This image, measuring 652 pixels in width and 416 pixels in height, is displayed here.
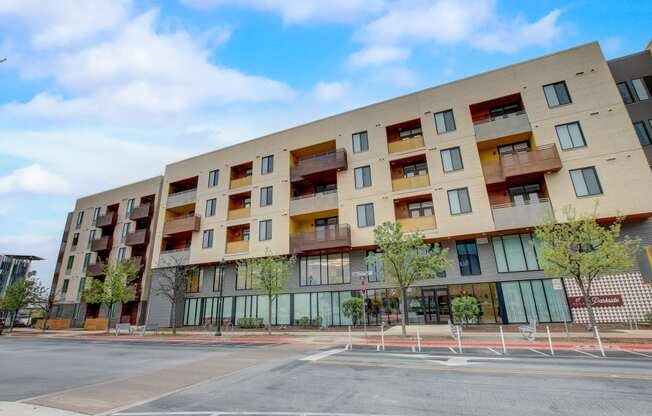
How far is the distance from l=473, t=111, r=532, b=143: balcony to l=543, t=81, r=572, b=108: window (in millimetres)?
1968

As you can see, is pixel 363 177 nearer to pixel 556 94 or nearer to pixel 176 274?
pixel 556 94

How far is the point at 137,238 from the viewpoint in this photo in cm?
4059

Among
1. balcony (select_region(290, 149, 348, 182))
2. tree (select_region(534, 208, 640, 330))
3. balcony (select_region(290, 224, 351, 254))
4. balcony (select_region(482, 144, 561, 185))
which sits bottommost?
tree (select_region(534, 208, 640, 330))

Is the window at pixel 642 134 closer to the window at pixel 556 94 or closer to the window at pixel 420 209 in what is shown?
the window at pixel 556 94

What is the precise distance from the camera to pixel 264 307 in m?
30.5

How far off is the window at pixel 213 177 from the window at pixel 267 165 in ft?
19.8

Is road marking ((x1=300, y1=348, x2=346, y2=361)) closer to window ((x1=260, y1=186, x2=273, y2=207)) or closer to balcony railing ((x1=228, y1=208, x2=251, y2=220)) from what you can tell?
window ((x1=260, y1=186, x2=273, y2=207))

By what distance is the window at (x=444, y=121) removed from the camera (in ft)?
87.8

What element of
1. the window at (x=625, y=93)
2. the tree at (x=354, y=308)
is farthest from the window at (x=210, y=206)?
the window at (x=625, y=93)

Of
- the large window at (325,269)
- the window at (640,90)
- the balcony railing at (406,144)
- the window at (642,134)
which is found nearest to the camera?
the window at (642,134)

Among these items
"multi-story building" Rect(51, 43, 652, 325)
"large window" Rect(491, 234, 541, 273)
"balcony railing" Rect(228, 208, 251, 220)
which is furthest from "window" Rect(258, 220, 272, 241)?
"large window" Rect(491, 234, 541, 273)

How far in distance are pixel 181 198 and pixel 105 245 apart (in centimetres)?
1576

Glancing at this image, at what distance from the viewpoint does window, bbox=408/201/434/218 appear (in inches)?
1064

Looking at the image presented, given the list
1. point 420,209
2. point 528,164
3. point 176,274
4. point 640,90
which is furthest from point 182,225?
point 640,90
